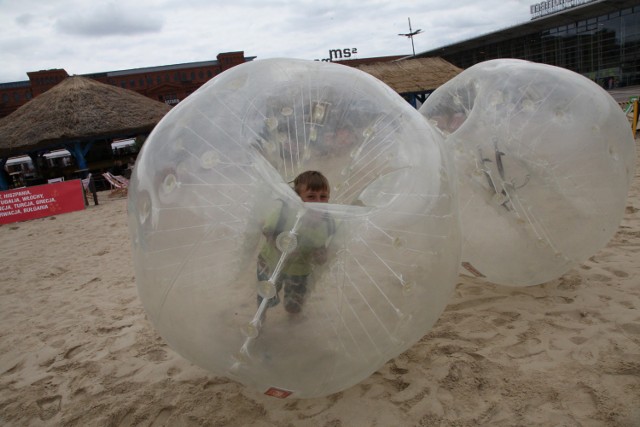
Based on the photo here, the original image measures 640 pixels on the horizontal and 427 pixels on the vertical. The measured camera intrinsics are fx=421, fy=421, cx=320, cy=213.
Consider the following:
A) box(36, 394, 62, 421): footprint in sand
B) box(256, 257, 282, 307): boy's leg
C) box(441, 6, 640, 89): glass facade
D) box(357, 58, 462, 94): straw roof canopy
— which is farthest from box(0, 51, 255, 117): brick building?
box(256, 257, 282, 307): boy's leg

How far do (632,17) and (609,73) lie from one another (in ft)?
14.3

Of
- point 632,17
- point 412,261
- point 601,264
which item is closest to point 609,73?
point 632,17

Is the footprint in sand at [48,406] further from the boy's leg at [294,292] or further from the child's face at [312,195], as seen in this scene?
the child's face at [312,195]

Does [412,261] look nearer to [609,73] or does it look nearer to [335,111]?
[335,111]

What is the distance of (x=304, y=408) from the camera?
7.18ft

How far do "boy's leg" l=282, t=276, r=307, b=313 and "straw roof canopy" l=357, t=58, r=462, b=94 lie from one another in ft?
53.9

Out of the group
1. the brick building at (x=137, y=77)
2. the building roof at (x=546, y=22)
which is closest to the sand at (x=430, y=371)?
the building roof at (x=546, y=22)

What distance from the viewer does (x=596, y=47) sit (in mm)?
32562

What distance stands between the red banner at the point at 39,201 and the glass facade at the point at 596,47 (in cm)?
3567

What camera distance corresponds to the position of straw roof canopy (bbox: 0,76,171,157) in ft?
44.3

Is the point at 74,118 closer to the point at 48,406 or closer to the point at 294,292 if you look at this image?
the point at 48,406

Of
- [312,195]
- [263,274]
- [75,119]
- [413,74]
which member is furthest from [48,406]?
[413,74]

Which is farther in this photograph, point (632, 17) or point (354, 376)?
point (632, 17)

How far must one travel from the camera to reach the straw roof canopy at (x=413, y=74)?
1733cm
